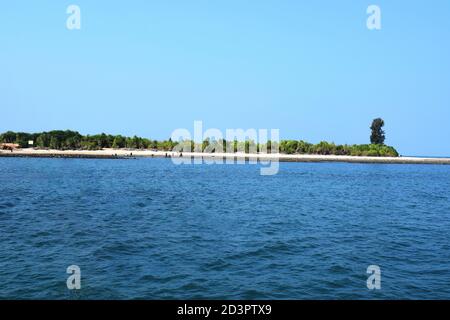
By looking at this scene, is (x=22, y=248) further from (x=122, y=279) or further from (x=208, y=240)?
(x=208, y=240)

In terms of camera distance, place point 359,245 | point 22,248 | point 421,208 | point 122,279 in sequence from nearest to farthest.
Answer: point 122,279 < point 22,248 < point 359,245 < point 421,208

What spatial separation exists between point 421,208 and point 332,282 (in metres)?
34.4

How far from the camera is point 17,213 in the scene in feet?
116

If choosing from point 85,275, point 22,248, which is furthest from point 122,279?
point 22,248

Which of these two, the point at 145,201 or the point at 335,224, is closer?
the point at 335,224
